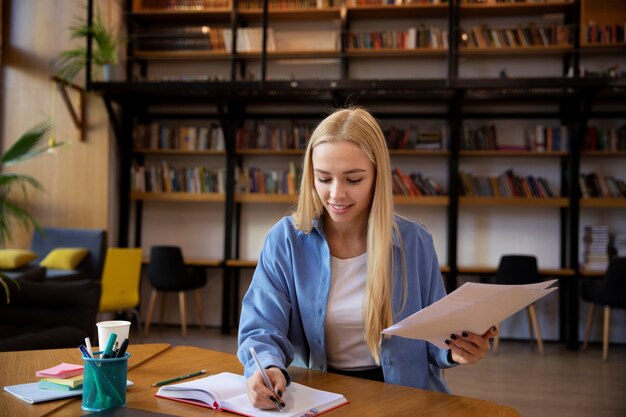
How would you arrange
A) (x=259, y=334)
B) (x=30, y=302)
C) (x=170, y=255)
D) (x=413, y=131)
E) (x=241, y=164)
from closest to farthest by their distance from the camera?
(x=259, y=334)
(x=30, y=302)
(x=170, y=255)
(x=413, y=131)
(x=241, y=164)

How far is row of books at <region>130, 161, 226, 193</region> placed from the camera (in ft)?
21.2

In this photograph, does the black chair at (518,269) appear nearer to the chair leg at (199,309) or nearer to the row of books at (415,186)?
the row of books at (415,186)

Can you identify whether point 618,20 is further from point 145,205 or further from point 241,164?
point 145,205

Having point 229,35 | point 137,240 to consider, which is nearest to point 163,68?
point 229,35

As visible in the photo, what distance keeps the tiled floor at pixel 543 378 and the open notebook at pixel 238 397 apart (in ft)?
8.73

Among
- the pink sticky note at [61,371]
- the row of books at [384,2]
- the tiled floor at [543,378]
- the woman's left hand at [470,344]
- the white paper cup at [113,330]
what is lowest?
the tiled floor at [543,378]

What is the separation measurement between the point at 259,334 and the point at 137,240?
5.47 meters

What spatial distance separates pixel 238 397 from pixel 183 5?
5709mm

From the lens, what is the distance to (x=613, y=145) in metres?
6.01

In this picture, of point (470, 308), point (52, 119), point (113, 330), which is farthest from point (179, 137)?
point (470, 308)

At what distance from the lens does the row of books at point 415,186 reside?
242 inches

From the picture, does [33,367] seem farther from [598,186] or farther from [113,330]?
[598,186]

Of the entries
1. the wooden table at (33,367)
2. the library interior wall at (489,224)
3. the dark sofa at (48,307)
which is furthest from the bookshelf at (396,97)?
the wooden table at (33,367)

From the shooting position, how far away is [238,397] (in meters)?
1.38
